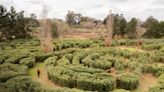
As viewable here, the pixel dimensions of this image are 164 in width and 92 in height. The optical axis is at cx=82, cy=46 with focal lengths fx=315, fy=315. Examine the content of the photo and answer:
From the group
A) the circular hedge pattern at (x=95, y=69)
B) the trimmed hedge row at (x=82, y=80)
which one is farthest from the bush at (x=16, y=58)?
the trimmed hedge row at (x=82, y=80)

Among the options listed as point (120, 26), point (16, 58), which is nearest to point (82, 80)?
→ point (16, 58)

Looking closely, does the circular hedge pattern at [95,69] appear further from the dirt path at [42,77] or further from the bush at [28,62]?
the bush at [28,62]

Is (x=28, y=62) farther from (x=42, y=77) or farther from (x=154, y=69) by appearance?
(x=154, y=69)

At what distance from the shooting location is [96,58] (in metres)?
33.6

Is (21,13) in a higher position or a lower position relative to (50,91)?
higher

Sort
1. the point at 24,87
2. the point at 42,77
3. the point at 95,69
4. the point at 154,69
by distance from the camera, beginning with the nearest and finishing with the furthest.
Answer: the point at 24,87 → the point at 95,69 → the point at 42,77 → the point at 154,69

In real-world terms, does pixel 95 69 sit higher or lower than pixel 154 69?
higher

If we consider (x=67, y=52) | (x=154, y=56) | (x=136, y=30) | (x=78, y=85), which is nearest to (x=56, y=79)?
(x=78, y=85)

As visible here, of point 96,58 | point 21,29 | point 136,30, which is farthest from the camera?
point 136,30

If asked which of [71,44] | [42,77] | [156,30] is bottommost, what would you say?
[42,77]

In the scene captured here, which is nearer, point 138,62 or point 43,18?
point 138,62

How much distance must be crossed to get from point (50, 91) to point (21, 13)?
96.1 feet

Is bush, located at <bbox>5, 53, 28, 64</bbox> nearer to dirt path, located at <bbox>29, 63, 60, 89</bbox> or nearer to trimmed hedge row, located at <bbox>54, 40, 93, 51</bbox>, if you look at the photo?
dirt path, located at <bbox>29, 63, 60, 89</bbox>

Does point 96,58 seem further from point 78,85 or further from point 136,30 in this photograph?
point 136,30
